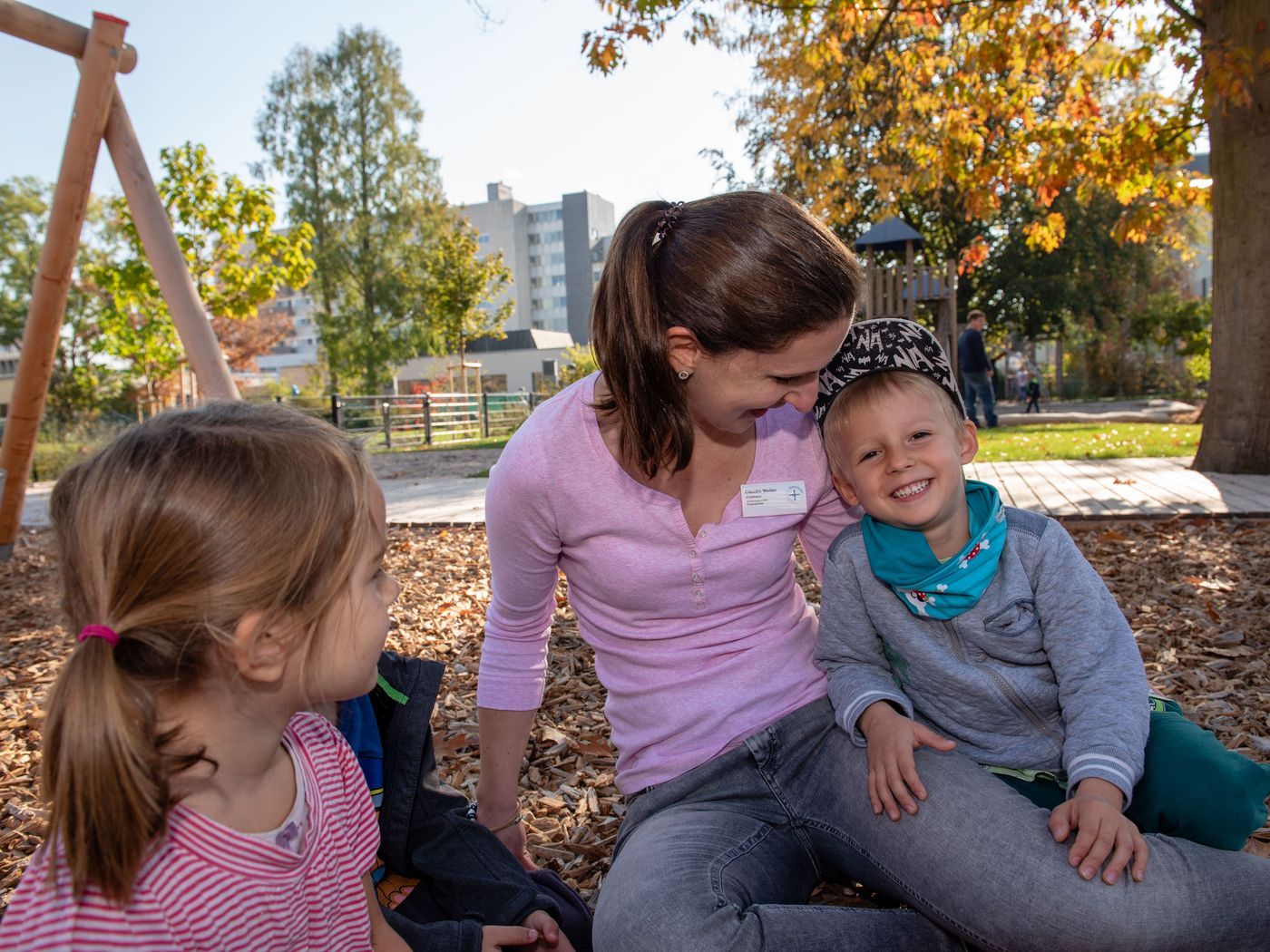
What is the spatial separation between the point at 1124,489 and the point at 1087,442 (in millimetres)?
4397

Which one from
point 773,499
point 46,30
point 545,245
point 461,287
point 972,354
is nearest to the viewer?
point 773,499

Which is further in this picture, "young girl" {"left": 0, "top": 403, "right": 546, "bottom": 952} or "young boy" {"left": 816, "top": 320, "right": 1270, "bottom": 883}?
"young boy" {"left": 816, "top": 320, "right": 1270, "bottom": 883}

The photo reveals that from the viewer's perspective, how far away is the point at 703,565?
180 centimetres

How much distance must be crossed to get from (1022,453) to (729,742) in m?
8.33

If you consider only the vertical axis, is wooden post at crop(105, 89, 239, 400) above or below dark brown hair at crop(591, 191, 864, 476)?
above

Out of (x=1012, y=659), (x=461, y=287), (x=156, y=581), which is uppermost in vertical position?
(x=461, y=287)

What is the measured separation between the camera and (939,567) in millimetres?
1728

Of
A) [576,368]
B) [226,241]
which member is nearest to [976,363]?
[226,241]

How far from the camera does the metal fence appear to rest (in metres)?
18.9

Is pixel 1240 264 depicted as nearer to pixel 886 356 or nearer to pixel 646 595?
pixel 886 356

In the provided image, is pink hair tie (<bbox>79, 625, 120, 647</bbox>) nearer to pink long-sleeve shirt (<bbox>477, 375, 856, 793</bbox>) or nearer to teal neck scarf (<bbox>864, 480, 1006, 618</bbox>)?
pink long-sleeve shirt (<bbox>477, 375, 856, 793</bbox>)

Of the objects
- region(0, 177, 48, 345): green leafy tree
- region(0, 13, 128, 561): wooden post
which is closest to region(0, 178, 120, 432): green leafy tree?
region(0, 177, 48, 345): green leafy tree

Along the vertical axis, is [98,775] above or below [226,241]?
below

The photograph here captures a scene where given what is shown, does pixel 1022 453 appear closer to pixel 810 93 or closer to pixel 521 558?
pixel 810 93
